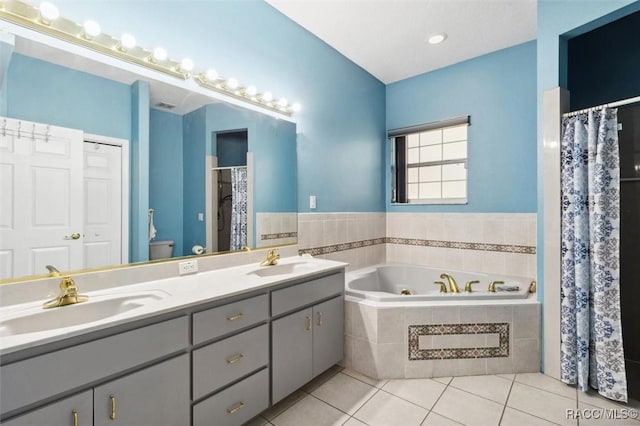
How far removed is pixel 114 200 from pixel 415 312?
195 centimetres

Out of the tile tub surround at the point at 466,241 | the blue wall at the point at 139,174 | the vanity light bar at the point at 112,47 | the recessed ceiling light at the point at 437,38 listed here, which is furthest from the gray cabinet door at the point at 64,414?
the recessed ceiling light at the point at 437,38

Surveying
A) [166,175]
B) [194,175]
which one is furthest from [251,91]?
[166,175]

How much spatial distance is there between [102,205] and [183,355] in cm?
82

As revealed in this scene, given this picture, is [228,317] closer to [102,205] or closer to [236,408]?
[236,408]

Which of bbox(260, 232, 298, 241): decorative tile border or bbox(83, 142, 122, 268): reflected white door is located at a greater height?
bbox(83, 142, 122, 268): reflected white door

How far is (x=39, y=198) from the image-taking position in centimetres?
129

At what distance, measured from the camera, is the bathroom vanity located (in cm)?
95

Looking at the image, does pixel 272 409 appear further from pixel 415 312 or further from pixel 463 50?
pixel 463 50

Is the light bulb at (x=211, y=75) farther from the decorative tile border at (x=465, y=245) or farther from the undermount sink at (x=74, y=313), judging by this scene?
the decorative tile border at (x=465, y=245)

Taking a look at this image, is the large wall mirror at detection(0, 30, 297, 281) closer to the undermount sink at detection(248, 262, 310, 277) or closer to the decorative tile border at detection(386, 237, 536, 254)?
the undermount sink at detection(248, 262, 310, 277)

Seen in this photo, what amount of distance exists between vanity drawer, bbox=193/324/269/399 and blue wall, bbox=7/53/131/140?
45.2 inches

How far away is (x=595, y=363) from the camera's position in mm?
1914

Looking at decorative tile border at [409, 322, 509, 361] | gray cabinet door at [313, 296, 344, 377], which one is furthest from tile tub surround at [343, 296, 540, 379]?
gray cabinet door at [313, 296, 344, 377]

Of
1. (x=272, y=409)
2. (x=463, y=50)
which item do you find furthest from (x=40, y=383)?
(x=463, y=50)
